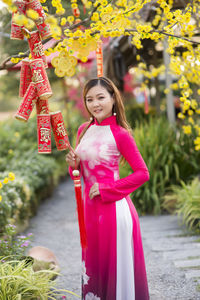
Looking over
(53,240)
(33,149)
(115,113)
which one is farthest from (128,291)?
(33,149)

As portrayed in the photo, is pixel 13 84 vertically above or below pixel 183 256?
above

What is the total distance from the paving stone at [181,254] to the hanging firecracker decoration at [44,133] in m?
2.28

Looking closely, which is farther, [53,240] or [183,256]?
[53,240]

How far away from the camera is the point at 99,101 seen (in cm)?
226

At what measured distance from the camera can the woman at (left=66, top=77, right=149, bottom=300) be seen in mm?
2248

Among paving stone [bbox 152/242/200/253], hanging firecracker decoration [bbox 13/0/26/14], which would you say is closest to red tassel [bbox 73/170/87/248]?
hanging firecracker decoration [bbox 13/0/26/14]

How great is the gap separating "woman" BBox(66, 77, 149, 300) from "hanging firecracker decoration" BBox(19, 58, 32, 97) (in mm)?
398

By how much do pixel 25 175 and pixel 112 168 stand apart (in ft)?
12.7

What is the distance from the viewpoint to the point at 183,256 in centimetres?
369

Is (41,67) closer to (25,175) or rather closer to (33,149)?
(25,175)

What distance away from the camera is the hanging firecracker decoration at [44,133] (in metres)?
1.99

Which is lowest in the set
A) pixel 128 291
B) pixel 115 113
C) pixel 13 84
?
pixel 128 291

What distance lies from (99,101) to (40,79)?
454mm

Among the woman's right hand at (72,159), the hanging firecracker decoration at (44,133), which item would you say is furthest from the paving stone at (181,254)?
the hanging firecracker decoration at (44,133)
